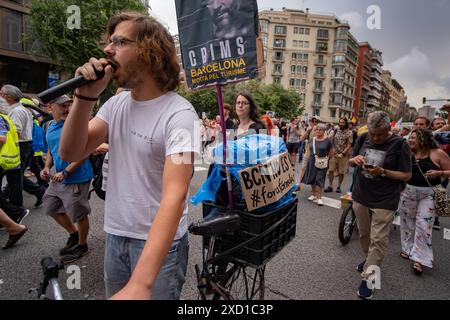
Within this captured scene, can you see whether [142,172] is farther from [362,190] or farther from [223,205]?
[362,190]

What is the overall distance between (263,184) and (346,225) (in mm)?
3266

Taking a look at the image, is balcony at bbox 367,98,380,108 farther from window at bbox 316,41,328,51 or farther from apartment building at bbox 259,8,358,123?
window at bbox 316,41,328,51

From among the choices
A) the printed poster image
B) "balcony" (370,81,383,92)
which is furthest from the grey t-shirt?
"balcony" (370,81,383,92)

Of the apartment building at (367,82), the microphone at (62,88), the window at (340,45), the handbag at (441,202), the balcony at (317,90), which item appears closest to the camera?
the microphone at (62,88)

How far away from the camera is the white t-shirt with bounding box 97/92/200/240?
128 cm

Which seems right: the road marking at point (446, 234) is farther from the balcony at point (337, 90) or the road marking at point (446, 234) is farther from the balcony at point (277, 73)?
the balcony at point (337, 90)

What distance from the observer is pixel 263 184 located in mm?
1807

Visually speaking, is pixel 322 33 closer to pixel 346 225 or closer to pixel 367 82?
pixel 367 82

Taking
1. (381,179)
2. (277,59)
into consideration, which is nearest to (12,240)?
(381,179)

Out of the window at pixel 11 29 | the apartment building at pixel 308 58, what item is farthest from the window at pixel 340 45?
the window at pixel 11 29

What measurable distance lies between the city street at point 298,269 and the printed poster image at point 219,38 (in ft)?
7.05

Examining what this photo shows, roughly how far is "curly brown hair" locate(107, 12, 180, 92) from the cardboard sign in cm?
72

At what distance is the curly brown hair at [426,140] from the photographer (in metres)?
4.04

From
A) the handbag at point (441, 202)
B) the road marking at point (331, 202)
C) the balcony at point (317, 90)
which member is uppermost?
the balcony at point (317, 90)
